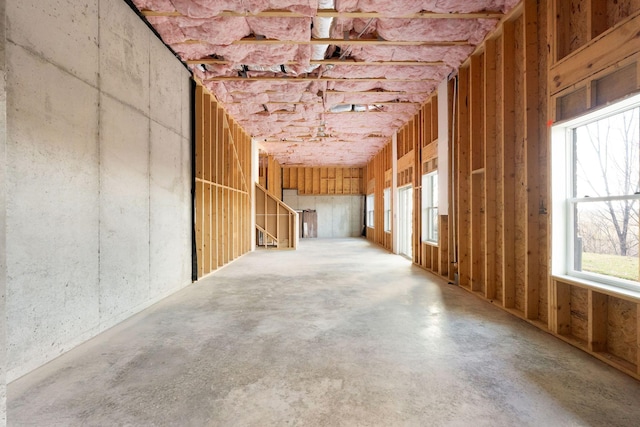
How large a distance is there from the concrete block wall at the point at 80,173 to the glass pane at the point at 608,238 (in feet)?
15.4

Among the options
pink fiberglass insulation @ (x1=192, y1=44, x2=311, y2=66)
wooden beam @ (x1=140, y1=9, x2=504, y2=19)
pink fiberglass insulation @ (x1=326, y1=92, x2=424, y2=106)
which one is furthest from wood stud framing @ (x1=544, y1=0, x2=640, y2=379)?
pink fiberglass insulation @ (x1=326, y1=92, x2=424, y2=106)

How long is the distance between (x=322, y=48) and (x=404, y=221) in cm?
594

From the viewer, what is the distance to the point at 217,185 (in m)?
6.64

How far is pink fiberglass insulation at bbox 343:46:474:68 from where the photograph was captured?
183 inches

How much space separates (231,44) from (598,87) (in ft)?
14.2

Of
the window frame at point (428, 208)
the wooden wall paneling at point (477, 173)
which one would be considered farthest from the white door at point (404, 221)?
the wooden wall paneling at point (477, 173)

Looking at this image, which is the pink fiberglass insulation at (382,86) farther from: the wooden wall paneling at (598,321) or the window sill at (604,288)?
the wooden wall paneling at (598,321)

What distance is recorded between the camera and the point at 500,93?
4.14 metres

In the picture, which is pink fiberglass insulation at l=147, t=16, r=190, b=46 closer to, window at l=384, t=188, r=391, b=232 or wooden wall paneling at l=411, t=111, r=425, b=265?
wooden wall paneling at l=411, t=111, r=425, b=265

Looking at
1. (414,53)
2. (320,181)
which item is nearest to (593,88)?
(414,53)

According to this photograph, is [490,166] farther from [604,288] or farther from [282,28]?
[282,28]

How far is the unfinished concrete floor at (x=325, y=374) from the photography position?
1.81 m

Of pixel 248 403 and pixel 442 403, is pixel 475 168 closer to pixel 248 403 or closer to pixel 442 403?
pixel 442 403

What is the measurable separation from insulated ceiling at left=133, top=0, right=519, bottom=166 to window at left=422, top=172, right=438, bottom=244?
70.3 inches
